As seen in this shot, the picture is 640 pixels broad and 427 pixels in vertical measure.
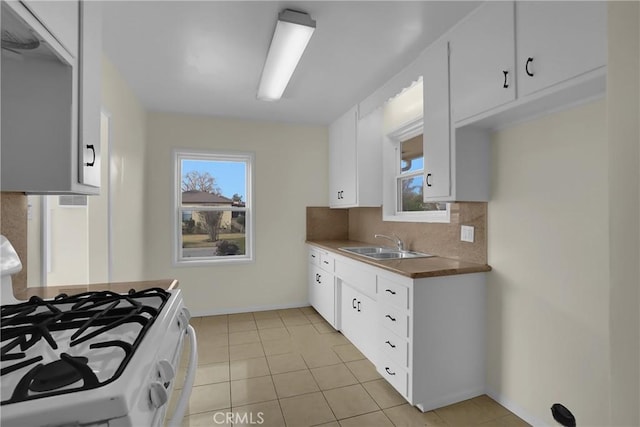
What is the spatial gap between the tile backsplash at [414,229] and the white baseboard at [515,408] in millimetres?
881

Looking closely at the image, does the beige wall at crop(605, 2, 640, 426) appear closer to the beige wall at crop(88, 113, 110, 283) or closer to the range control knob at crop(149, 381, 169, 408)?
the range control knob at crop(149, 381, 169, 408)

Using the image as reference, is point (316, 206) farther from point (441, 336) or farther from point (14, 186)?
point (14, 186)

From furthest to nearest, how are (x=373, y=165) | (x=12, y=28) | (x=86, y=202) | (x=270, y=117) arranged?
1. (x=270, y=117)
2. (x=373, y=165)
3. (x=86, y=202)
4. (x=12, y=28)

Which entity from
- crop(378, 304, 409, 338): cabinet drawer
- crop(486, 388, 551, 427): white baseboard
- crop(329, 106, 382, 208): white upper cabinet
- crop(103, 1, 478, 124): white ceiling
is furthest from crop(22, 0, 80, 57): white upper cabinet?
crop(486, 388, 551, 427): white baseboard

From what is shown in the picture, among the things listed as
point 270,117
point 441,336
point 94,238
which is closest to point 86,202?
point 94,238

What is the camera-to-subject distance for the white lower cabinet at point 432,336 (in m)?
1.90

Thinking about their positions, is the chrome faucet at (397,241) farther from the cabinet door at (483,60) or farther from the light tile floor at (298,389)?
the cabinet door at (483,60)

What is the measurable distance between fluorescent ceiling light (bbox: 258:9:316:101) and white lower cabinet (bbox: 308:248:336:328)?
6.00ft

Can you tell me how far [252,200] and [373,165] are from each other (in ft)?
5.34

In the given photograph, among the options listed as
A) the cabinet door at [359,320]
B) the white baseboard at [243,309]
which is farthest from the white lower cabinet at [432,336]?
the white baseboard at [243,309]

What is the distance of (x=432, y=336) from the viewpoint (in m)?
1.92

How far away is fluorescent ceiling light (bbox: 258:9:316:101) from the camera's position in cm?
179

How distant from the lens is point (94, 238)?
86.9 inches

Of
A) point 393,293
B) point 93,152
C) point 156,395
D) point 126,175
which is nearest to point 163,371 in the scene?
point 156,395
